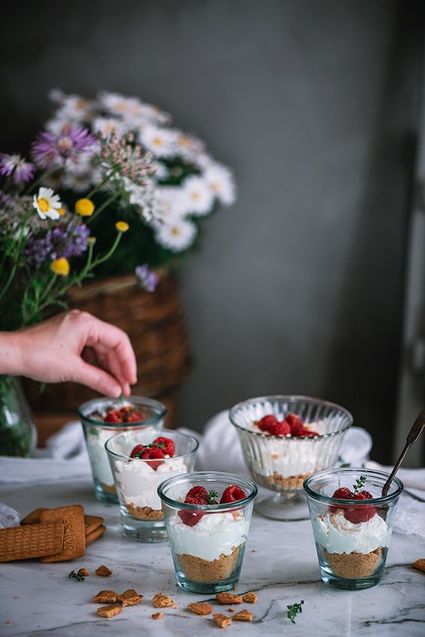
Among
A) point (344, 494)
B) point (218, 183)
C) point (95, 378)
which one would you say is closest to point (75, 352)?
point (95, 378)

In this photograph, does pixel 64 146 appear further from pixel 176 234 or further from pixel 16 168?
pixel 176 234

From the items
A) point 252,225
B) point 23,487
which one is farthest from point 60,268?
point 252,225

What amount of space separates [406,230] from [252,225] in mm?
522

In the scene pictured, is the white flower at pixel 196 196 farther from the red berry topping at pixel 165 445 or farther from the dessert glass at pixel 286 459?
the red berry topping at pixel 165 445

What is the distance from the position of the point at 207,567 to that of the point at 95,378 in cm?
50

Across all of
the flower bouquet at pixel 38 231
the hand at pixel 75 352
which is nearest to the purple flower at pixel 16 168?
the flower bouquet at pixel 38 231

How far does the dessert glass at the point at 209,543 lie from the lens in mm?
1161

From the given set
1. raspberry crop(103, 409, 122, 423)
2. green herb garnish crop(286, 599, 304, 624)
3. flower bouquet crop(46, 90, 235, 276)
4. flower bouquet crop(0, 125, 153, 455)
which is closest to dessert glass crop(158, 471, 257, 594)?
green herb garnish crop(286, 599, 304, 624)

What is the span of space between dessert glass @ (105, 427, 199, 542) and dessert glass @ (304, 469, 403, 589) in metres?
0.25

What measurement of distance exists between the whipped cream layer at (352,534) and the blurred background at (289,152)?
1.65 meters

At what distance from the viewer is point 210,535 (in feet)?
3.81

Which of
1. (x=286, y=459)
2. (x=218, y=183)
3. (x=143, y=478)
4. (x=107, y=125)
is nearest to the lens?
(x=143, y=478)

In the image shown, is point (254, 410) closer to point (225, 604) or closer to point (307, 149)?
point (225, 604)

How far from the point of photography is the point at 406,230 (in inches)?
112
